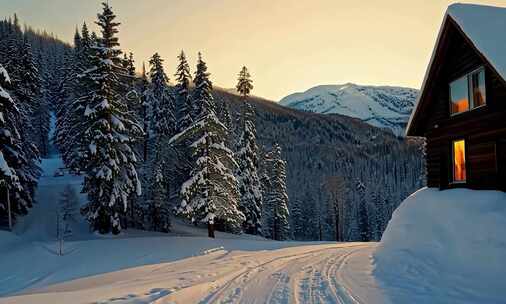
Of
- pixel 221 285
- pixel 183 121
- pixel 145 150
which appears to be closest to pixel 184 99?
pixel 183 121

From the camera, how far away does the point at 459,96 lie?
16.6 m

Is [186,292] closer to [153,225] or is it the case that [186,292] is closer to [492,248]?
[492,248]

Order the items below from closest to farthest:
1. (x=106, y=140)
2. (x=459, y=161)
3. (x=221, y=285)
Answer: (x=221, y=285)
(x=459, y=161)
(x=106, y=140)

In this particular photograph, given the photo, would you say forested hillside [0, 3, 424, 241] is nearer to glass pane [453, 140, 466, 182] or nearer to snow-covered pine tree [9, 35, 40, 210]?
snow-covered pine tree [9, 35, 40, 210]

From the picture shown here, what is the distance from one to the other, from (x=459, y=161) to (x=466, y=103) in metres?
2.58

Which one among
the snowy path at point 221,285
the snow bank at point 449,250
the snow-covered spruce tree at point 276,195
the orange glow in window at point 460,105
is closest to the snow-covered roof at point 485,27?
the orange glow in window at point 460,105

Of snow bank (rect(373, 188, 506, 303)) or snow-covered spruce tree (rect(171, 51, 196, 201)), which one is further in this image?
snow-covered spruce tree (rect(171, 51, 196, 201))

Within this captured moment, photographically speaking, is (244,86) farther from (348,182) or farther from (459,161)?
(348,182)

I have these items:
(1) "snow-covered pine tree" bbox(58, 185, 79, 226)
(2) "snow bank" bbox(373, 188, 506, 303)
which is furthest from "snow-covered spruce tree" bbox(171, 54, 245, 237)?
(2) "snow bank" bbox(373, 188, 506, 303)

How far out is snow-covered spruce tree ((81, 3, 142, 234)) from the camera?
2638 cm

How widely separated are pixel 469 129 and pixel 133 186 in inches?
855

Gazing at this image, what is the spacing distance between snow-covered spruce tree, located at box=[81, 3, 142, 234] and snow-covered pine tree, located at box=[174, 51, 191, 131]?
11939 mm

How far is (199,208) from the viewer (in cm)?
2819

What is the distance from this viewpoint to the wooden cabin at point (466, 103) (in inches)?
545
